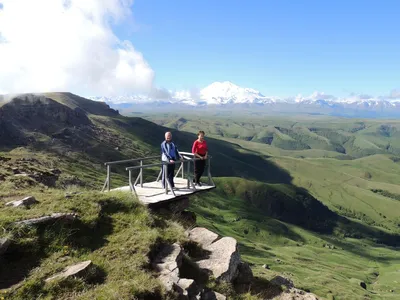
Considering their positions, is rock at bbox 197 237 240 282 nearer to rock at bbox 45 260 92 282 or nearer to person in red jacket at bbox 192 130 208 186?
rock at bbox 45 260 92 282

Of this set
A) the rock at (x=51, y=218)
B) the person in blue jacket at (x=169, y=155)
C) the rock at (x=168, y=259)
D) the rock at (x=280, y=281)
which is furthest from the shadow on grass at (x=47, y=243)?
the rock at (x=280, y=281)

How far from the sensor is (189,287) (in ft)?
44.2

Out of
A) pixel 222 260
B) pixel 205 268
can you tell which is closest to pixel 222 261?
pixel 222 260

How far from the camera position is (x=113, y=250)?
1430cm

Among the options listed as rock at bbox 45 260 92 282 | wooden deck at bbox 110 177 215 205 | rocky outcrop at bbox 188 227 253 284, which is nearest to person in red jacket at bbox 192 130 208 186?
wooden deck at bbox 110 177 215 205

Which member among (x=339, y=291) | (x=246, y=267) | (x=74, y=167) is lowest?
(x=339, y=291)

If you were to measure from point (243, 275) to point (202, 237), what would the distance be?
3.20 metres

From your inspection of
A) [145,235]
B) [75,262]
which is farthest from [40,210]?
[145,235]

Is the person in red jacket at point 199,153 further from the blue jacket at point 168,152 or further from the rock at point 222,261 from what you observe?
the rock at point 222,261

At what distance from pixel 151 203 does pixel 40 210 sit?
6199 mm

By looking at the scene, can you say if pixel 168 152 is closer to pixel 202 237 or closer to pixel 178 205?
pixel 178 205

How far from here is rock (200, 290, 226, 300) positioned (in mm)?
13755

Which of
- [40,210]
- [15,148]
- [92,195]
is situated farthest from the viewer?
[15,148]

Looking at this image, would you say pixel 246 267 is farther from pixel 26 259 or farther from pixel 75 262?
pixel 26 259
